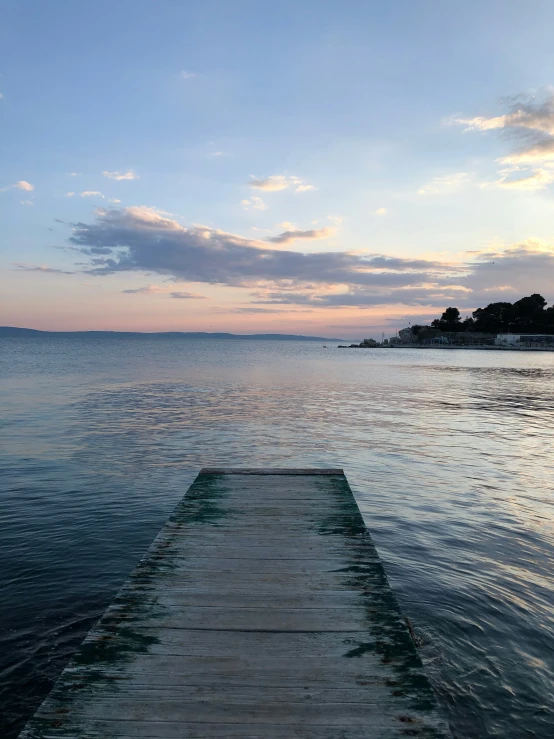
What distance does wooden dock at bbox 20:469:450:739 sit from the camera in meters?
4.00

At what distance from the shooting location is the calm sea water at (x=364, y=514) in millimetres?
7137

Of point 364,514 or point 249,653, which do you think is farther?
point 364,514

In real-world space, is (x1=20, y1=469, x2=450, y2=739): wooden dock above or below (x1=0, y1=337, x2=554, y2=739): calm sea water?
above

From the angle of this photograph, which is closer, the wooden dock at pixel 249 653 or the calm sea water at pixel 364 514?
the wooden dock at pixel 249 653

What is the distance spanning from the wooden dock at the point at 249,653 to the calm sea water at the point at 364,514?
1.88m

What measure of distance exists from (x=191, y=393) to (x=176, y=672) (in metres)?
40.1

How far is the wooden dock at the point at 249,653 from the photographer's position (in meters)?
4.00

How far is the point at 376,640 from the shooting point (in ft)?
17.1

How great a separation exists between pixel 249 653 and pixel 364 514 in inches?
364

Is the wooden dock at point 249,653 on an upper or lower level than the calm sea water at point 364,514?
upper

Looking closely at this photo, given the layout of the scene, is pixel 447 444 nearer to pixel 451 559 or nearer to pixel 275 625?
pixel 451 559

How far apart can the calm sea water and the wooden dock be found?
188 cm

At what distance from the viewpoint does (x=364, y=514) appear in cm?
1373

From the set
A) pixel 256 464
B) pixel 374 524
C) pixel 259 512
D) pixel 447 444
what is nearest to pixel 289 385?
pixel 447 444
